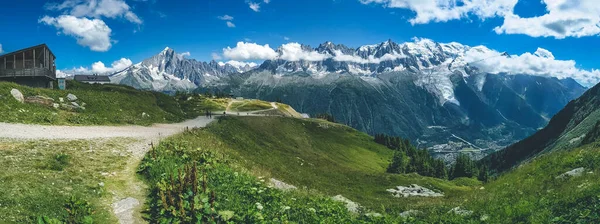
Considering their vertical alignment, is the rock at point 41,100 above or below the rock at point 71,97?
below

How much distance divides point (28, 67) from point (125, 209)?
2487 inches

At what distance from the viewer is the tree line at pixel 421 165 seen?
122m

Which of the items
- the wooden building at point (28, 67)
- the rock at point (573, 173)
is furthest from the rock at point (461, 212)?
the wooden building at point (28, 67)

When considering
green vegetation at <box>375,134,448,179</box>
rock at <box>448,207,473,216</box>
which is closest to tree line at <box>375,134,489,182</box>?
green vegetation at <box>375,134,448,179</box>

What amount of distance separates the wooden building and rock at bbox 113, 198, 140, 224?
6045 cm

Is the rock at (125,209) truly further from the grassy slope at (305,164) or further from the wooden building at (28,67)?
the wooden building at (28,67)

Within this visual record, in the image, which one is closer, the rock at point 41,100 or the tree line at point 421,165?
the rock at point 41,100

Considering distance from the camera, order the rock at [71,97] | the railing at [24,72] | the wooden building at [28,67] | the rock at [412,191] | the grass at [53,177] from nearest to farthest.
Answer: the grass at [53,177] < the rock at [71,97] < the rock at [412,191] < the railing at [24,72] < the wooden building at [28,67]

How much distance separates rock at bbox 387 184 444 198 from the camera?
54.9m

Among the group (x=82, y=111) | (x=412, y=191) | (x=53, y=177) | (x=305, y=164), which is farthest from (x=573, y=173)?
(x=82, y=111)

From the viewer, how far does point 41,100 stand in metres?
43.9

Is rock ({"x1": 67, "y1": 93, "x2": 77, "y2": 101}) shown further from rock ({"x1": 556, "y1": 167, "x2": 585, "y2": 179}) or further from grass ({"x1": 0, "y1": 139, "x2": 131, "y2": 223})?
rock ({"x1": 556, "y1": 167, "x2": 585, "y2": 179})

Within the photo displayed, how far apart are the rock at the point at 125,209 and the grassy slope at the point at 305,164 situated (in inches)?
462

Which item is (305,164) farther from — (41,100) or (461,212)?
(461,212)
